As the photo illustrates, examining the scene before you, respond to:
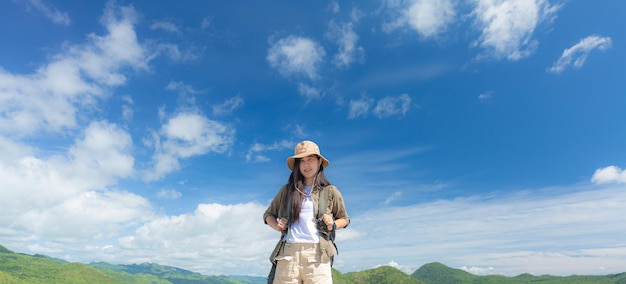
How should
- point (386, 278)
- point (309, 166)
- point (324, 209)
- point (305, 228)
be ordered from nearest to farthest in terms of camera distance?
point (305, 228), point (324, 209), point (309, 166), point (386, 278)

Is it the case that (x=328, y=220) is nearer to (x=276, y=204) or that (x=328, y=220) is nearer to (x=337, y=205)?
(x=337, y=205)

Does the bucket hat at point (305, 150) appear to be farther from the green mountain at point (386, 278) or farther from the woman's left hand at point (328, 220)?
the green mountain at point (386, 278)

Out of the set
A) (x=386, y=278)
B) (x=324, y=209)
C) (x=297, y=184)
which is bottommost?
(x=386, y=278)

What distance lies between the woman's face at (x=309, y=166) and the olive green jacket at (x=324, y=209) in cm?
22

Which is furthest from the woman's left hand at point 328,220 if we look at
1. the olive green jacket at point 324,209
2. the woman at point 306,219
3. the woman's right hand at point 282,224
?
the woman's right hand at point 282,224

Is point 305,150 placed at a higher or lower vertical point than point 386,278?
higher

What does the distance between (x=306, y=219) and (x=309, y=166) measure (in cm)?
76

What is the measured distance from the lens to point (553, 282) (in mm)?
196500

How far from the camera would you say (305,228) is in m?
5.82

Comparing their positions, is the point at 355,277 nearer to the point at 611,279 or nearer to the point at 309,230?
the point at 611,279

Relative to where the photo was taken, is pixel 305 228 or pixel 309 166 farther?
pixel 309 166

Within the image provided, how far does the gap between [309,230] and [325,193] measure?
23.1 inches

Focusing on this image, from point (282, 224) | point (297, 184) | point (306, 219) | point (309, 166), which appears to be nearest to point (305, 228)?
point (306, 219)

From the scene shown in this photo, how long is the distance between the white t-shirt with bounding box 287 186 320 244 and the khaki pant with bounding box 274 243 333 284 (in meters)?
0.09
